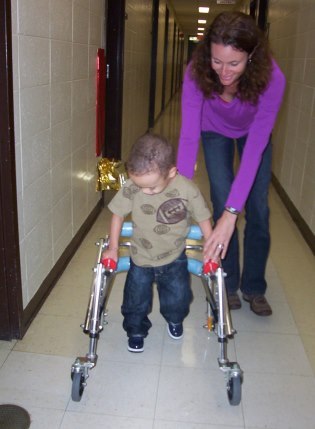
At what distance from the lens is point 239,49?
1.65 meters

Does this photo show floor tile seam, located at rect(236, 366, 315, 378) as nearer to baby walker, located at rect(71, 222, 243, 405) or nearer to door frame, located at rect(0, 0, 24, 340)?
baby walker, located at rect(71, 222, 243, 405)

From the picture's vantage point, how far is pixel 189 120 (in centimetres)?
196

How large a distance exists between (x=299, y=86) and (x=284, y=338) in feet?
8.85

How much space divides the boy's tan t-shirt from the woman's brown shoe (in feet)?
2.48

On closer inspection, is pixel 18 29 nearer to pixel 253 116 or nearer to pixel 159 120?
pixel 253 116

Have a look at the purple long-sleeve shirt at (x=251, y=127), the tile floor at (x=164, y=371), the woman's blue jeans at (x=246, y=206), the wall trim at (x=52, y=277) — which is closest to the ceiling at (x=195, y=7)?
the wall trim at (x=52, y=277)

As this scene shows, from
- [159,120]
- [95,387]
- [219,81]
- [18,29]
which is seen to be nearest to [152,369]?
[95,387]

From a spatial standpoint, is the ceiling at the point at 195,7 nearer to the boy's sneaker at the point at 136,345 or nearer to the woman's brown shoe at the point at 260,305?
the woman's brown shoe at the point at 260,305

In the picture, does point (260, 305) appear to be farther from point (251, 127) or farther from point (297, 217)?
point (297, 217)

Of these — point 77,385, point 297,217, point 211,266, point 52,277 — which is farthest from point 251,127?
point 297,217

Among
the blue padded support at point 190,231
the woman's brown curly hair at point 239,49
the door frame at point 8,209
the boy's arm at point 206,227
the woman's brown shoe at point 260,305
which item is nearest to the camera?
the woman's brown curly hair at point 239,49

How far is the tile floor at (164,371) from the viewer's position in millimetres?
1727

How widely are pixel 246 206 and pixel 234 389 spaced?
0.99 metres

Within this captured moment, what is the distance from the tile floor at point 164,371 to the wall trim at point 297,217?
708 millimetres
